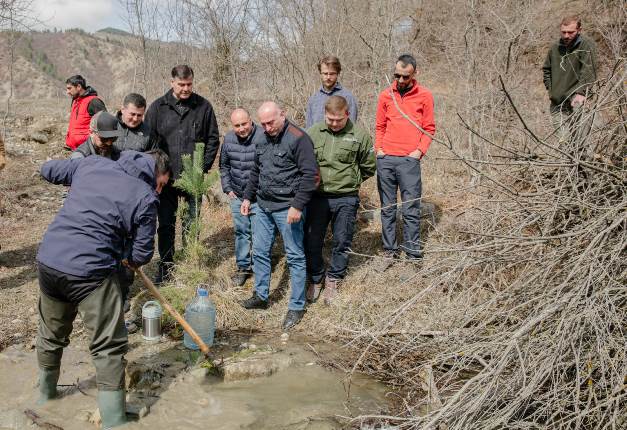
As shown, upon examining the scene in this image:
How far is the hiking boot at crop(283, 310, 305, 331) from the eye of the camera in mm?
5281

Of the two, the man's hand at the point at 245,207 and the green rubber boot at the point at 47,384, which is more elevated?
the man's hand at the point at 245,207

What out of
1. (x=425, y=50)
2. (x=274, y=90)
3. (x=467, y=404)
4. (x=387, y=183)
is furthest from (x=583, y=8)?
(x=467, y=404)

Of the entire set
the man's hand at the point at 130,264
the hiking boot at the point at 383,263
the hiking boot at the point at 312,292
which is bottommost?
the hiking boot at the point at 312,292

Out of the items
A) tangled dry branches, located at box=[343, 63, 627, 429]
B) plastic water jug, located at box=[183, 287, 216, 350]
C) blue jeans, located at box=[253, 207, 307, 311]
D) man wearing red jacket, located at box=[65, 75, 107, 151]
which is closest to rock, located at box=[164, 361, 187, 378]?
plastic water jug, located at box=[183, 287, 216, 350]

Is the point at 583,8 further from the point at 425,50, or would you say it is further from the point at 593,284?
the point at 593,284

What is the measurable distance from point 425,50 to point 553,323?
1124 cm

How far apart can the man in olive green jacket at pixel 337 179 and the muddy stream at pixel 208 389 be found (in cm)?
109

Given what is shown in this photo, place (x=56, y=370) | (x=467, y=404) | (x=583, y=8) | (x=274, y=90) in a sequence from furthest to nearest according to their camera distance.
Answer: (x=583, y=8), (x=274, y=90), (x=56, y=370), (x=467, y=404)

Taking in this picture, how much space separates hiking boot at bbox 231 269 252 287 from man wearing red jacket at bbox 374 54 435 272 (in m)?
1.48

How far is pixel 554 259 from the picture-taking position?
10.1ft

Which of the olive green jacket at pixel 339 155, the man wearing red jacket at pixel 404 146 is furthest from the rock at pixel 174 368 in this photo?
the man wearing red jacket at pixel 404 146

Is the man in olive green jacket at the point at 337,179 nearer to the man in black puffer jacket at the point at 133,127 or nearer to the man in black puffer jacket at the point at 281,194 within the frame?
the man in black puffer jacket at the point at 281,194

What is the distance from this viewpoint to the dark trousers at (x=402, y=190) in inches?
225

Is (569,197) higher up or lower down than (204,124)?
lower down
